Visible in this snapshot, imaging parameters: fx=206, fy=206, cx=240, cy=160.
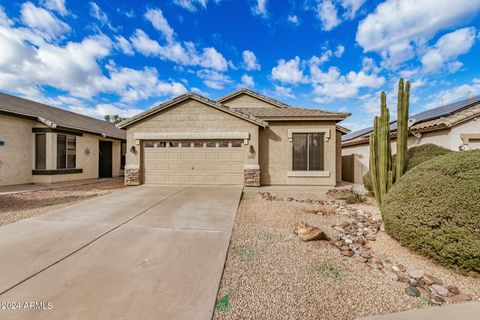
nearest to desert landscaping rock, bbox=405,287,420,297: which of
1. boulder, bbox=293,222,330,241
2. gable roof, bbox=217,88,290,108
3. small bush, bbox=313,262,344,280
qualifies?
small bush, bbox=313,262,344,280

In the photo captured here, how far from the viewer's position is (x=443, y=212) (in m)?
3.33

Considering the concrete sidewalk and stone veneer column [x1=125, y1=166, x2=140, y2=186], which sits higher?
stone veneer column [x1=125, y1=166, x2=140, y2=186]

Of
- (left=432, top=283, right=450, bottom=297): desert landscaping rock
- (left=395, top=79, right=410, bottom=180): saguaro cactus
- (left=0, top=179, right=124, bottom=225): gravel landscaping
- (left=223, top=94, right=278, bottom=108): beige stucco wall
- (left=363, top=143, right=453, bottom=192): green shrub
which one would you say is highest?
(left=223, top=94, right=278, bottom=108): beige stucco wall

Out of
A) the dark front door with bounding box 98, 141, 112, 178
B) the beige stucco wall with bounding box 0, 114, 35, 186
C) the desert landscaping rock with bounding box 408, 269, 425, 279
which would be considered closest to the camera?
the desert landscaping rock with bounding box 408, 269, 425, 279

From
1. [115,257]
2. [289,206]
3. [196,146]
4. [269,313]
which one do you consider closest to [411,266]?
[269,313]

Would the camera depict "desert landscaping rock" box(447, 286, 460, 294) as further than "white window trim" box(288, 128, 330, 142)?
No

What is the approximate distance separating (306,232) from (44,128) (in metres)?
14.0

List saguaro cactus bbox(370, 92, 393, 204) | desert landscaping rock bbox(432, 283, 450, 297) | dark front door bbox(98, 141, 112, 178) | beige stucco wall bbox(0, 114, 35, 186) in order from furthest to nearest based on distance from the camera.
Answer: dark front door bbox(98, 141, 112, 178) → beige stucco wall bbox(0, 114, 35, 186) → saguaro cactus bbox(370, 92, 393, 204) → desert landscaping rock bbox(432, 283, 450, 297)

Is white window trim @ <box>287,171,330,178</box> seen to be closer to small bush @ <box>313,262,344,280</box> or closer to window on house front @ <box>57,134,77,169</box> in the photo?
small bush @ <box>313,262,344,280</box>

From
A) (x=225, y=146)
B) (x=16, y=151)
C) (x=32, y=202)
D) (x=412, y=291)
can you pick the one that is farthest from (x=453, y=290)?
(x=16, y=151)

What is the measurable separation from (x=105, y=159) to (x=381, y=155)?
55.6ft

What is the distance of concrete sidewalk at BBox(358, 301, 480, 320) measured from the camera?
227 centimetres

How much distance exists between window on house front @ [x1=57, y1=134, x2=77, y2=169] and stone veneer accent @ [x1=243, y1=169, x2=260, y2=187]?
10479 mm

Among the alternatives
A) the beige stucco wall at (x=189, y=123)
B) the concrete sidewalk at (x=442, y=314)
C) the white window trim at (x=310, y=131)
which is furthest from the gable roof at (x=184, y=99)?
the concrete sidewalk at (x=442, y=314)
